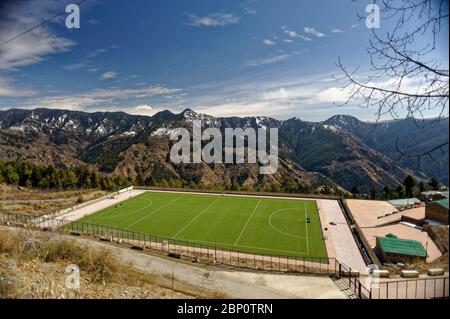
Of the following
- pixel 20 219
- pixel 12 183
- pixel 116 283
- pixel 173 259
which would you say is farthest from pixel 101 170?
pixel 116 283

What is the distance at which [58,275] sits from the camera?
881 centimetres

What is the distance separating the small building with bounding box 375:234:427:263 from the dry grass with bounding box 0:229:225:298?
1688 centimetres

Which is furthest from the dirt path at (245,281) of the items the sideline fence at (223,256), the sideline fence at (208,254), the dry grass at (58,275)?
the dry grass at (58,275)

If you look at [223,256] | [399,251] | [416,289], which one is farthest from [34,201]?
[416,289]

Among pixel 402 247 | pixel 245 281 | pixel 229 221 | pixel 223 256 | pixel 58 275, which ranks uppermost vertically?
pixel 58 275

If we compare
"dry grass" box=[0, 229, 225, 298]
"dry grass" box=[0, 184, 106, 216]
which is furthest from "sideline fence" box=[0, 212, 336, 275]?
"dry grass" box=[0, 229, 225, 298]

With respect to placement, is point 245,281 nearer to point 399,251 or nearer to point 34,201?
point 399,251

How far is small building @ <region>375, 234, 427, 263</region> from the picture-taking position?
20.9 metres

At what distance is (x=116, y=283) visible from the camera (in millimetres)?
9039

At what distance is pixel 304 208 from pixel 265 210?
4793 mm

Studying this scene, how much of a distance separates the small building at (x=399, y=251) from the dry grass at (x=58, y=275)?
55.4ft

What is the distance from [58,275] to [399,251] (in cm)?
2132

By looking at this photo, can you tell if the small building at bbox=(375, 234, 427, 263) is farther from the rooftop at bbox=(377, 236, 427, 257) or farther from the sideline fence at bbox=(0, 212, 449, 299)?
the sideline fence at bbox=(0, 212, 449, 299)
